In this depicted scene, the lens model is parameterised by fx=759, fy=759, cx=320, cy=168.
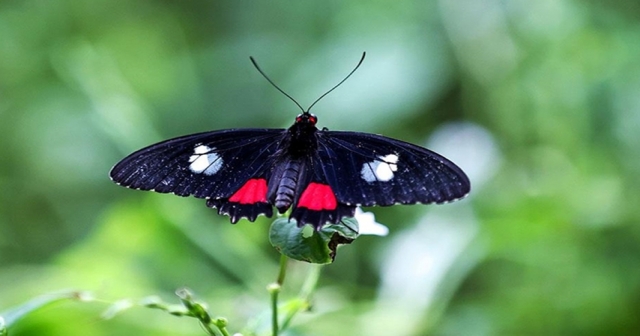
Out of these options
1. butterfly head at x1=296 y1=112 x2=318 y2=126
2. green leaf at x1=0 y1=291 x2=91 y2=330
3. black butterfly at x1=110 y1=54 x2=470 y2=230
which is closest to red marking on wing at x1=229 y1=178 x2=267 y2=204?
black butterfly at x1=110 y1=54 x2=470 y2=230

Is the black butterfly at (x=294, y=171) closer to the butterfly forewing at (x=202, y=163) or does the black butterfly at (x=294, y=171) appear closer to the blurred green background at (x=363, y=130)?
the butterfly forewing at (x=202, y=163)

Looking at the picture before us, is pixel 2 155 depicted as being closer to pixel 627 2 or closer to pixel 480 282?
pixel 480 282

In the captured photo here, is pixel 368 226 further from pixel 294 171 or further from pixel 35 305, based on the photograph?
pixel 35 305

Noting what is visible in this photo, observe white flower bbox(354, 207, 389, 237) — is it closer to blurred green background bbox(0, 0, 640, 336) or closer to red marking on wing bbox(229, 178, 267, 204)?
red marking on wing bbox(229, 178, 267, 204)

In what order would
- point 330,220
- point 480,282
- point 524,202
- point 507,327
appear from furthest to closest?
point 480,282 < point 524,202 < point 507,327 < point 330,220

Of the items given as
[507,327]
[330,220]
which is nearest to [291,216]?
[330,220]

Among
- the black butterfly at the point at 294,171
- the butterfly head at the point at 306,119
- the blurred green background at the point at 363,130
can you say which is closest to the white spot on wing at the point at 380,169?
the black butterfly at the point at 294,171

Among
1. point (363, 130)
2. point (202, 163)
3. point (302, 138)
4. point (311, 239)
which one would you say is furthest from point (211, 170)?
point (363, 130)
